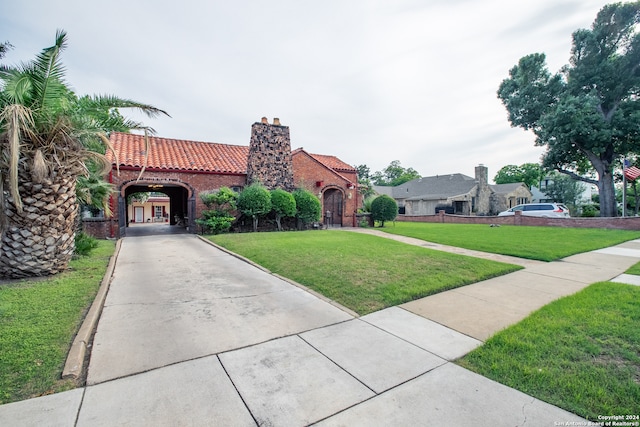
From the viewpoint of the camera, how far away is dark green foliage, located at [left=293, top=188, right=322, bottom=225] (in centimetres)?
1645

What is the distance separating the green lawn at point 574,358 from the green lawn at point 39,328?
419 centimetres

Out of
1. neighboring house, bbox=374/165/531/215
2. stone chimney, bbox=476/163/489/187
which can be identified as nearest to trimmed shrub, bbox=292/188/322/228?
neighboring house, bbox=374/165/531/215

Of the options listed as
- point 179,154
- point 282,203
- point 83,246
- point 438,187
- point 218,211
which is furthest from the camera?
point 438,187

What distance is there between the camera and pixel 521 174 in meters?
56.8

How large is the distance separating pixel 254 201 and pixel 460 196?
27.4m

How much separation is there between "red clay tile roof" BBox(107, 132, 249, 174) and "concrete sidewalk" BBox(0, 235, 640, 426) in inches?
422

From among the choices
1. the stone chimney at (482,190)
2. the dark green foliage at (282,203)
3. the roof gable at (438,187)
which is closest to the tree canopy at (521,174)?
the stone chimney at (482,190)

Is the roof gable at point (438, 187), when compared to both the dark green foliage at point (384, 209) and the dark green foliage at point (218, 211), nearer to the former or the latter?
the dark green foliage at point (384, 209)

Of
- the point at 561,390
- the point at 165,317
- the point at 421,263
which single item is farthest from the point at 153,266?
the point at 561,390

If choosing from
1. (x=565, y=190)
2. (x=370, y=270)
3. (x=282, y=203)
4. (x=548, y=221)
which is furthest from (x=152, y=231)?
(x=565, y=190)

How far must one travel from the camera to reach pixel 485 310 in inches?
181

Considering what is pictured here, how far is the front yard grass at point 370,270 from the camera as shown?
17.3 ft

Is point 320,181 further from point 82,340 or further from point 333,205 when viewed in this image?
point 82,340

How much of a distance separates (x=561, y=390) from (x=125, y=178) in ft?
54.0
